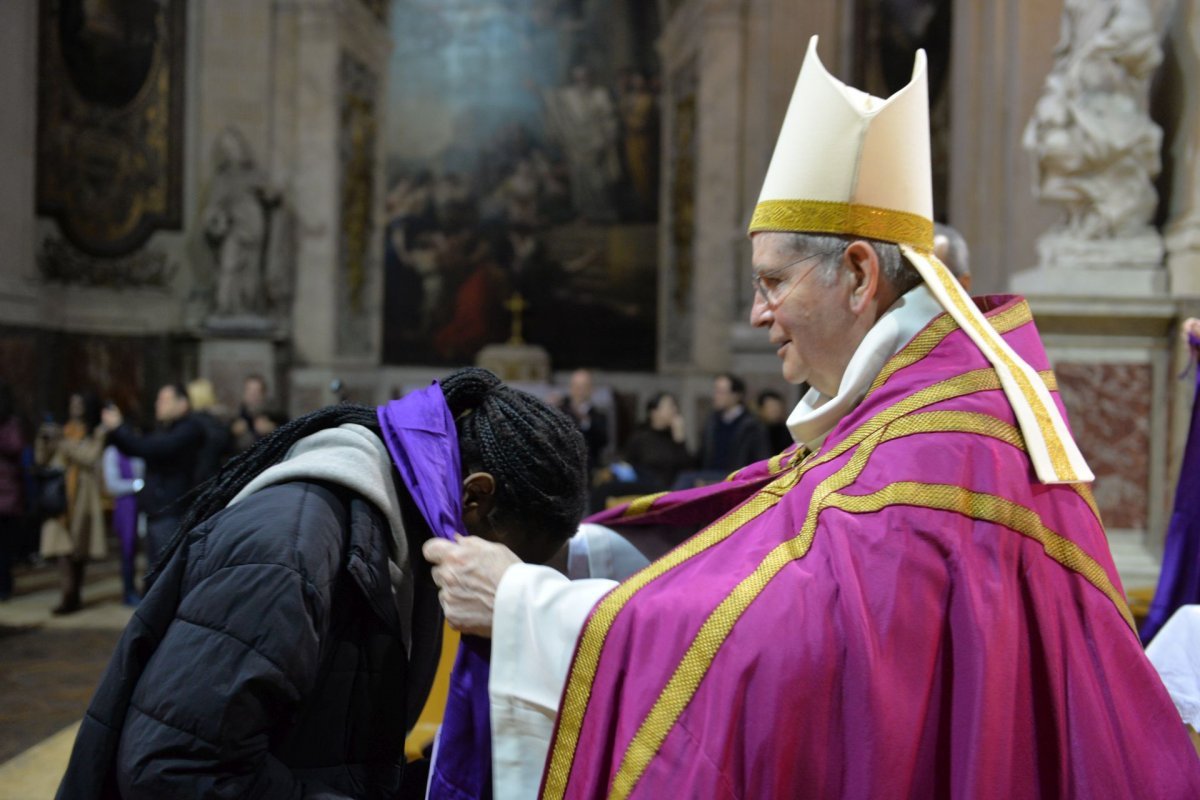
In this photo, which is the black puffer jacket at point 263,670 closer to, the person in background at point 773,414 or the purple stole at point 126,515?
the purple stole at point 126,515

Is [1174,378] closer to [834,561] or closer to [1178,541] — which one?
[1178,541]

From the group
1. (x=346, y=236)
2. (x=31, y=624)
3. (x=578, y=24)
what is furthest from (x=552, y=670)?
(x=578, y=24)

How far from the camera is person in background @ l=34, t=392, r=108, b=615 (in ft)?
23.5

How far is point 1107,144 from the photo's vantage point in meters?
5.45

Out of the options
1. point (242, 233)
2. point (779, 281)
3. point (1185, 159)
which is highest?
point (242, 233)

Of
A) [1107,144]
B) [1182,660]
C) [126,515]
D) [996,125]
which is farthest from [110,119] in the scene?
[1182,660]

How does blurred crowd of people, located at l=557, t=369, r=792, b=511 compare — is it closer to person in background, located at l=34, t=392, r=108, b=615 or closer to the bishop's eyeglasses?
person in background, located at l=34, t=392, r=108, b=615

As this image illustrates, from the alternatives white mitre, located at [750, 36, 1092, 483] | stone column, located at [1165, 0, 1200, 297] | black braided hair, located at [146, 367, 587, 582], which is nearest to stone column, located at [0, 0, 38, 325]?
stone column, located at [1165, 0, 1200, 297]

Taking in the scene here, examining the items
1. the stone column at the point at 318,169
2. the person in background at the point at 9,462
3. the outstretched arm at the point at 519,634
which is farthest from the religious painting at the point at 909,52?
the outstretched arm at the point at 519,634

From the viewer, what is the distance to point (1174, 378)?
17.5 ft

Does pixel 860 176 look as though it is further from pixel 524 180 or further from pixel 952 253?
pixel 524 180

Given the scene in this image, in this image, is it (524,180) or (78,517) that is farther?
(524,180)

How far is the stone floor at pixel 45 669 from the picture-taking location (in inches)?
152

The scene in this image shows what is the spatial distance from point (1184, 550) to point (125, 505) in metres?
6.56
